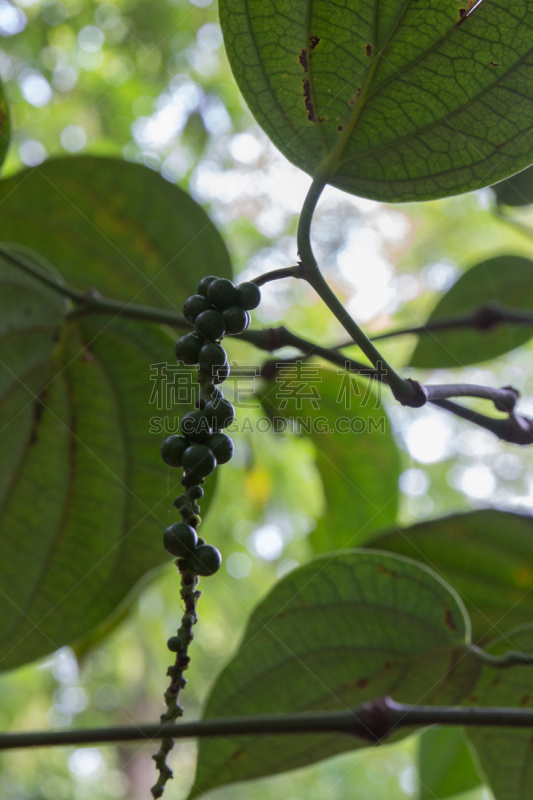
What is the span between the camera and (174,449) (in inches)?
11.6

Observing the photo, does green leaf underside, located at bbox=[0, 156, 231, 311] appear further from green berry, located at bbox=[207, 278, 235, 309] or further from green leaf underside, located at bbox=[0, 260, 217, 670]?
green berry, located at bbox=[207, 278, 235, 309]

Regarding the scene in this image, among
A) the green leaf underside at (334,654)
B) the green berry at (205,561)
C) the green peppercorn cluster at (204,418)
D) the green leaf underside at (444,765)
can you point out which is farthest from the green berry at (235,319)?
the green leaf underside at (444,765)

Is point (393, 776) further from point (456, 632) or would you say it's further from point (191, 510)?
point (191, 510)

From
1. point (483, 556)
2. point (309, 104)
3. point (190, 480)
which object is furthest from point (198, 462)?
point (483, 556)

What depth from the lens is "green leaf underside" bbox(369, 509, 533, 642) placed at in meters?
0.54

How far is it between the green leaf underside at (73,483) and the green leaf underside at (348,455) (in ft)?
0.50

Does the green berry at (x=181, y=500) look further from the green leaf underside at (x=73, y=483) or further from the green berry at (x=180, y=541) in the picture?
the green leaf underside at (x=73, y=483)

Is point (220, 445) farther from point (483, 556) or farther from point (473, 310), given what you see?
point (473, 310)

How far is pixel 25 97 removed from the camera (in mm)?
2174

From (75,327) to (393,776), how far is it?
3159mm

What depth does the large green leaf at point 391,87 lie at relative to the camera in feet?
1.15

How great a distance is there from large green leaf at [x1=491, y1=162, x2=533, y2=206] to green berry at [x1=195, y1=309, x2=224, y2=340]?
36cm

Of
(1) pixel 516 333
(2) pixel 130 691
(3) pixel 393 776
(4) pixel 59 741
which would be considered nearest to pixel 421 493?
(3) pixel 393 776

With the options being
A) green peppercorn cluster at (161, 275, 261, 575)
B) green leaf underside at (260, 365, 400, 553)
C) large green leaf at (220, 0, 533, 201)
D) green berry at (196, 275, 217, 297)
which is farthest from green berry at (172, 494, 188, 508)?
green leaf underside at (260, 365, 400, 553)
